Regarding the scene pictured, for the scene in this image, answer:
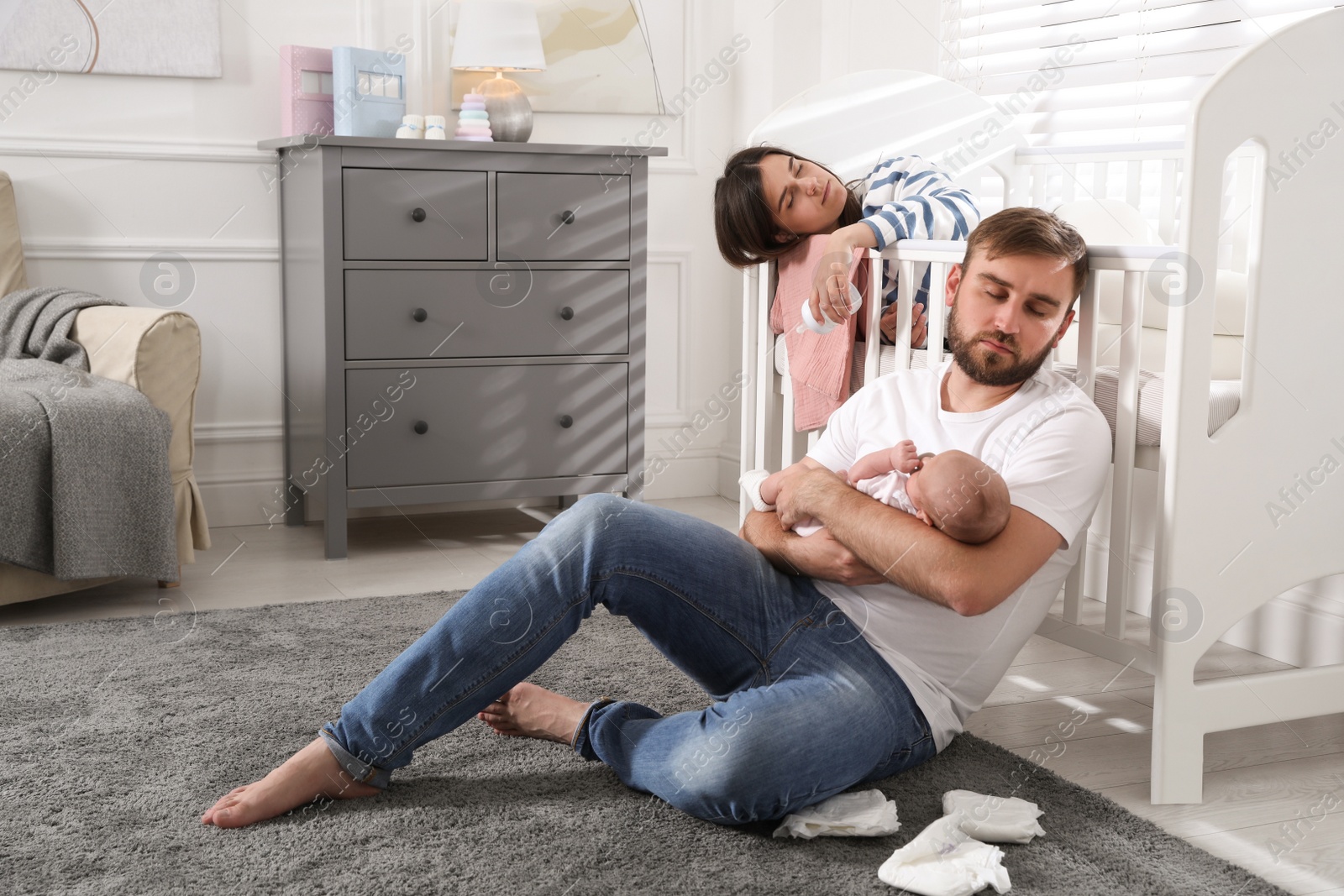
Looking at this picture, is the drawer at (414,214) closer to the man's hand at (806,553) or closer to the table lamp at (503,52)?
the table lamp at (503,52)

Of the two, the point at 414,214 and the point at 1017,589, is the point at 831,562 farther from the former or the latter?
the point at 414,214

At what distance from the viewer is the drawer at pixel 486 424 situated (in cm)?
270

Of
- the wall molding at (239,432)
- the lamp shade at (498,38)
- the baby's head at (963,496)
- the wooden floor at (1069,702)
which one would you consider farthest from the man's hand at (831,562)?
the wall molding at (239,432)

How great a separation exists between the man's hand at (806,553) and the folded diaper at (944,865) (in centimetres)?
29

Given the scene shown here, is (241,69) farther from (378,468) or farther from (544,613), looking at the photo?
(544,613)

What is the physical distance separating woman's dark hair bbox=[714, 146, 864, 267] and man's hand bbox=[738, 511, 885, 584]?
2.32 ft

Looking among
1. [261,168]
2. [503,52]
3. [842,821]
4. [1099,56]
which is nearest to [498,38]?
[503,52]

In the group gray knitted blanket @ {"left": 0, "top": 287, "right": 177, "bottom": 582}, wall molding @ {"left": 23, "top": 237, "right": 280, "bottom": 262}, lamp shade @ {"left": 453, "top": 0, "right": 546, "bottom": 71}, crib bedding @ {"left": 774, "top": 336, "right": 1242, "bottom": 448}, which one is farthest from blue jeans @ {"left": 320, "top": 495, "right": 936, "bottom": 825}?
wall molding @ {"left": 23, "top": 237, "right": 280, "bottom": 262}

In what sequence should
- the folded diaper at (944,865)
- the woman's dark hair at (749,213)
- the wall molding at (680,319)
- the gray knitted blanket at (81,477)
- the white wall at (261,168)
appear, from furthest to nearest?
the wall molding at (680,319), the white wall at (261,168), the gray knitted blanket at (81,477), the woman's dark hair at (749,213), the folded diaper at (944,865)

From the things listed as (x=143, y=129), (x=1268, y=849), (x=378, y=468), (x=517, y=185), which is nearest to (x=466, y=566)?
(x=378, y=468)

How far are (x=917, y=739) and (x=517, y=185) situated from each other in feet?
5.78

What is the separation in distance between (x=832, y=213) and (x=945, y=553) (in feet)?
3.10

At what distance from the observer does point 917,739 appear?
55.9 inches

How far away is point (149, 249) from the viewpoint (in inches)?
116
